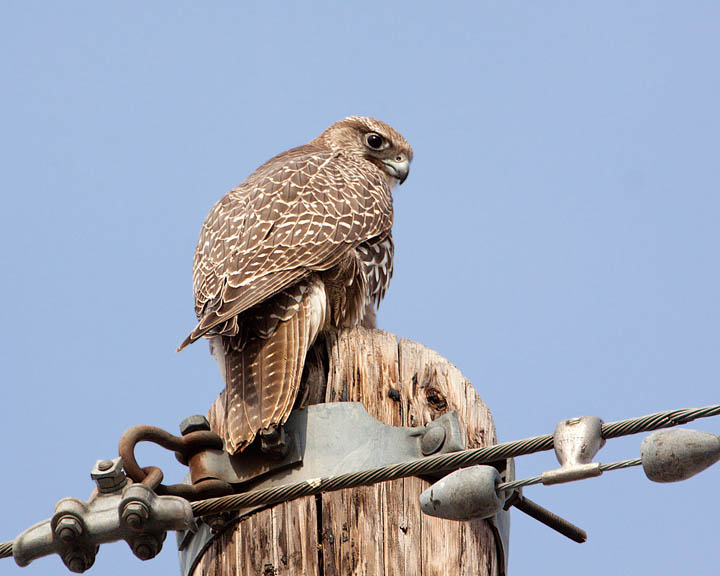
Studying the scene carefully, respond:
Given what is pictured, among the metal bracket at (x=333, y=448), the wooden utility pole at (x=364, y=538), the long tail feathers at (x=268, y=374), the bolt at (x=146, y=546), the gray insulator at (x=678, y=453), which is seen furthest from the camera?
the long tail feathers at (x=268, y=374)

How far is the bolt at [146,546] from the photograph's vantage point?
13.1ft

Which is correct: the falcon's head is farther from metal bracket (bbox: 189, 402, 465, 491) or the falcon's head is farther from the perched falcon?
metal bracket (bbox: 189, 402, 465, 491)

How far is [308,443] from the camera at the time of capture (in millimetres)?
4527

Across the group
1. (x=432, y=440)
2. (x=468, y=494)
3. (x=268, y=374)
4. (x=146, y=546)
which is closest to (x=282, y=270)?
(x=268, y=374)

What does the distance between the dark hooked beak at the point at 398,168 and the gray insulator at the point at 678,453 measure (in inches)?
216

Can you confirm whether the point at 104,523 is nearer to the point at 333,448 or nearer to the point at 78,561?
the point at 78,561

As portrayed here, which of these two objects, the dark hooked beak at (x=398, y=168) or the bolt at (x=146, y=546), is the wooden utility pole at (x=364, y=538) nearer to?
the bolt at (x=146, y=546)

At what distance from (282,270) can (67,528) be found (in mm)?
2293

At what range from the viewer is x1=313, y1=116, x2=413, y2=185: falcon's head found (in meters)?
A: 8.90

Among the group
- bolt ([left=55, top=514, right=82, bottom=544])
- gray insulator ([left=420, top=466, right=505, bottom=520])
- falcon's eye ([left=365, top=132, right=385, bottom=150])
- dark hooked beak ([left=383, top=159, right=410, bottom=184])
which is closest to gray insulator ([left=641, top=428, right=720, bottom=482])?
gray insulator ([left=420, top=466, right=505, bottom=520])

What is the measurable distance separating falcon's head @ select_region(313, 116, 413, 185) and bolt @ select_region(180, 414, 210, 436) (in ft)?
14.2

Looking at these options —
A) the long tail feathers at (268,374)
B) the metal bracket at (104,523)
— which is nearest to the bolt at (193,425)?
the long tail feathers at (268,374)

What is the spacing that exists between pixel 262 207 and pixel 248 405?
6.70 ft

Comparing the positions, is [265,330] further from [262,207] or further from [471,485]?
[471,485]
